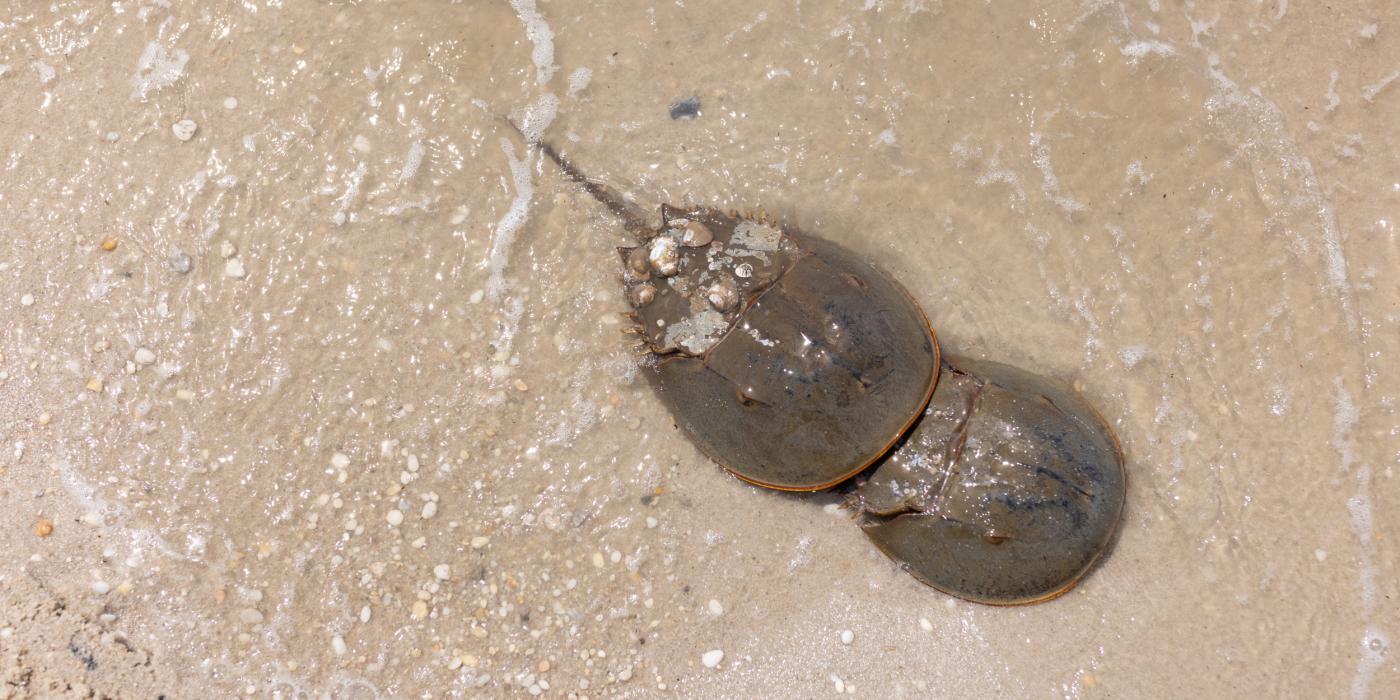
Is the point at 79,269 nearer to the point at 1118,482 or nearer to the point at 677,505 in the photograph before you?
the point at 677,505

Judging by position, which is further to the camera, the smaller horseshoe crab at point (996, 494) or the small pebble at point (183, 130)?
the small pebble at point (183, 130)

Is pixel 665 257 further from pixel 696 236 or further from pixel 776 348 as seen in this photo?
pixel 776 348

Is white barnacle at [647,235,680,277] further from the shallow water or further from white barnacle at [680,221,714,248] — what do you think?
the shallow water

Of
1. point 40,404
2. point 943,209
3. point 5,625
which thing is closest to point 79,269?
point 40,404

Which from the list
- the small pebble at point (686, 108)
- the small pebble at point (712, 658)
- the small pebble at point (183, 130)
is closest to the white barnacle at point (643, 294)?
the small pebble at point (686, 108)

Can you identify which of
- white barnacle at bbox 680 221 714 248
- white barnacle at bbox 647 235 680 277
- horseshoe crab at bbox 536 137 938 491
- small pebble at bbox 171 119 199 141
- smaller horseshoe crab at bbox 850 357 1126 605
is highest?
small pebble at bbox 171 119 199 141

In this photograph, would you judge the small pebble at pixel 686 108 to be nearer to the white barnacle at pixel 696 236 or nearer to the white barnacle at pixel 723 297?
the white barnacle at pixel 696 236

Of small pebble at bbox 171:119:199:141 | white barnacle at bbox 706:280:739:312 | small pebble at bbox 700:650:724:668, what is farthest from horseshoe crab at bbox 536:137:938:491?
small pebble at bbox 171:119:199:141
